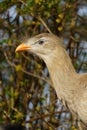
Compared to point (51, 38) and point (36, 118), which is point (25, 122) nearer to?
point (36, 118)

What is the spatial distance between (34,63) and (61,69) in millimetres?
1383

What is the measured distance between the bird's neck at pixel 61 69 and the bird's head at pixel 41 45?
68 millimetres

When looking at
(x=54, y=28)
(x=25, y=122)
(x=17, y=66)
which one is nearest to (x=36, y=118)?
(x=25, y=122)

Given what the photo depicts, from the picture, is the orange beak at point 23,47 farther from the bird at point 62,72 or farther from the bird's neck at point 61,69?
the bird's neck at point 61,69

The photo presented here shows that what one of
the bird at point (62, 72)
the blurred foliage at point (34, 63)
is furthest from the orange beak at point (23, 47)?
the blurred foliage at point (34, 63)

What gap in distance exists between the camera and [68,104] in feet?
16.5

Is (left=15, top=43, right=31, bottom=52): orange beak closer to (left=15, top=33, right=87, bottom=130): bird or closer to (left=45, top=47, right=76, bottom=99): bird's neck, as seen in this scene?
(left=15, top=33, right=87, bottom=130): bird

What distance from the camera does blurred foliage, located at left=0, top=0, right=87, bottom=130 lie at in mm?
5984

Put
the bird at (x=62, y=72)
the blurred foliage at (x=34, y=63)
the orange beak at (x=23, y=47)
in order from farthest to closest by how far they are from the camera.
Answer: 1. the blurred foliage at (x=34, y=63)
2. the orange beak at (x=23, y=47)
3. the bird at (x=62, y=72)

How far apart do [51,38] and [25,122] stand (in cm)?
123

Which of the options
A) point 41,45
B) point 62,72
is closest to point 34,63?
point 41,45

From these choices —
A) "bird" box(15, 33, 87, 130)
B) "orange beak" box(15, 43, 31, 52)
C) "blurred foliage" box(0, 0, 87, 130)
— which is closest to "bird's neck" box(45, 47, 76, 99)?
"bird" box(15, 33, 87, 130)

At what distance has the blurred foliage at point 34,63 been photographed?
19.6 feet

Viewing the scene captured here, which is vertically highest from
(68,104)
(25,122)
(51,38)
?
(51,38)
